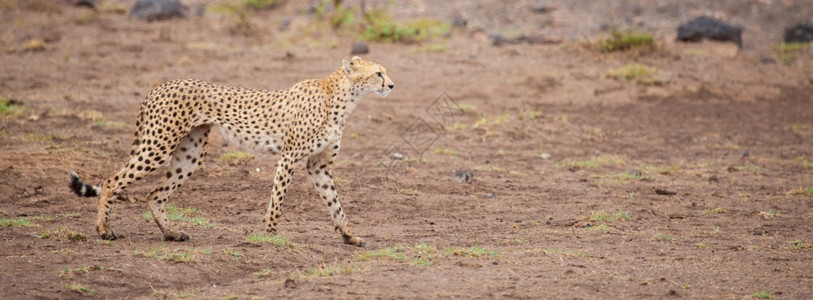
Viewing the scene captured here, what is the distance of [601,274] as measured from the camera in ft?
23.9

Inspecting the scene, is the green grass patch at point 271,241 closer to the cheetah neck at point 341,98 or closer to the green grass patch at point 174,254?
the green grass patch at point 174,254

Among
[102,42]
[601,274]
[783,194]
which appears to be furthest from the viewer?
[102,42]

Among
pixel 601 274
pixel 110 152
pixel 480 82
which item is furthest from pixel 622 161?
pixel 110 152

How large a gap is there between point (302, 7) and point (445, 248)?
53.5 ft

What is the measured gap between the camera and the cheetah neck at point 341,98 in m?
8.22

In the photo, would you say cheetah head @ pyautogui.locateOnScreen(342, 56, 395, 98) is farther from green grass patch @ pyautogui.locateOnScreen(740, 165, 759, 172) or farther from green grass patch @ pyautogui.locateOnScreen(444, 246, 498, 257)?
green grass patch @ pyautogui.locateOnScreen(740, 165, 759, 172)

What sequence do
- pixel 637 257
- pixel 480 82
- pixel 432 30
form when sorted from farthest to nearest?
1. pixel 432 30
2. pixel 480 82
3. pixel 637 257

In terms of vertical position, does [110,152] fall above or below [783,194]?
above

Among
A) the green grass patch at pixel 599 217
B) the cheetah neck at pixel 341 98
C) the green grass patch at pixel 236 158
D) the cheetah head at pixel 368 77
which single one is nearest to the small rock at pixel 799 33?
the green grass patch at pixel 599 217

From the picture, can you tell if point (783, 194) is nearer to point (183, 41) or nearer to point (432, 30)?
point (432, 30)

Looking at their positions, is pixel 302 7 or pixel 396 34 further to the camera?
pixel 302 7

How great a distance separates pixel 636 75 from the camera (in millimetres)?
16922

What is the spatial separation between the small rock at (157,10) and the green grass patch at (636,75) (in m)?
10.00

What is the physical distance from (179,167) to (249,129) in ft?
2.31
